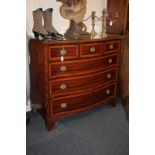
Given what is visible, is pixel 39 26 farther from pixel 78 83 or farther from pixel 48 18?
pixel 78 83

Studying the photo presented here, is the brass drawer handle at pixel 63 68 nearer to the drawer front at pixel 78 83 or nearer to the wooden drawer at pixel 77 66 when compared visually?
the wooden drawer at pixel 77 66

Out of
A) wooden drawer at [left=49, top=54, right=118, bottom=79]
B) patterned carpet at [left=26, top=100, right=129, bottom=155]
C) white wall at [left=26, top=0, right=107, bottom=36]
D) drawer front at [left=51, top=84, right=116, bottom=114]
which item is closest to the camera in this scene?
patterned carpet at [left=26, top=100, right=129, bottom=155]

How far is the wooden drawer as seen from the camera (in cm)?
189

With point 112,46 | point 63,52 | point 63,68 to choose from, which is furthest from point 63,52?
point 112,46

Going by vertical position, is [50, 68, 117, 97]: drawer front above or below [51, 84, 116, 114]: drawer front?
above

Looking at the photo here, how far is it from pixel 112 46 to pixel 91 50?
14.9 inches

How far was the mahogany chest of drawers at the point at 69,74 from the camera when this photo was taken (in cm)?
188

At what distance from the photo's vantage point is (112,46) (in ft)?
7.68

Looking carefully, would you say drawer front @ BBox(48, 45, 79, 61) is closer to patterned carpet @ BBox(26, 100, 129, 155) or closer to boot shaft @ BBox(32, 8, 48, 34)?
boot shaft @ BBox(32, 8, 48, 34)

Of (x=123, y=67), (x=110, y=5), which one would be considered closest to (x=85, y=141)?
(x=123, y=67)

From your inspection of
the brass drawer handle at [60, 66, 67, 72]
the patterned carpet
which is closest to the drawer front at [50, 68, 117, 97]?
the brass drawer handle at [60, 66, 67, 72]

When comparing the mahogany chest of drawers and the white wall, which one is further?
the white wall

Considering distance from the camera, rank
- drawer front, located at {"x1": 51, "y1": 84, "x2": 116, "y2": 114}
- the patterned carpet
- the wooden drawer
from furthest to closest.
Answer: drawer front, located at {"x1": 51, "y1": 84, "x2": 116, "y2": 114} → the wooden drawer → the patterned carpet
